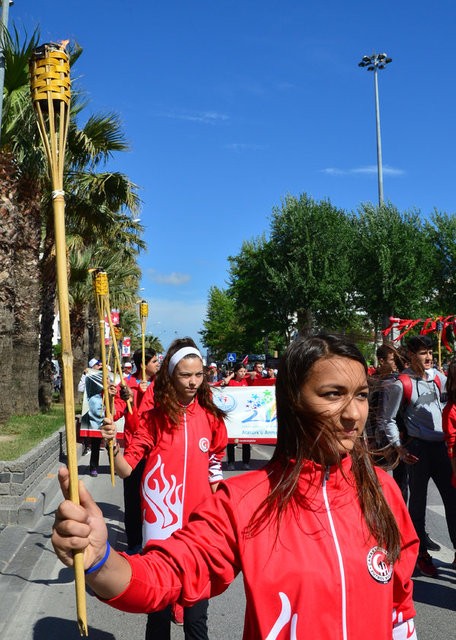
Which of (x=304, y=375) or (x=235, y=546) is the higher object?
(x=304, y=375)

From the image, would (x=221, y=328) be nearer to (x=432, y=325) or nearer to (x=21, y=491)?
(x=432, y=325)

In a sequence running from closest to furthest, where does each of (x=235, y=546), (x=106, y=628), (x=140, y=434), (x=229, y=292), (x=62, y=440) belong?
(x=235, y=546) < (x=140, y=434) < (x=106, y=628) < (x=62, y=440) < (x=229, y=292)

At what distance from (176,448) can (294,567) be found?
90.6 inches

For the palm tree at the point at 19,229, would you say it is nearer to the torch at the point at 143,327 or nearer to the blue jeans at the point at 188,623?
the torch at the point at 143,327

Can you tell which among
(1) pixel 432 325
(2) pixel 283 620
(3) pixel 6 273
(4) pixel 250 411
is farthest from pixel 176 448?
(1) pixel 432 325

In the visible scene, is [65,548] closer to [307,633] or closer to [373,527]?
[307,633]

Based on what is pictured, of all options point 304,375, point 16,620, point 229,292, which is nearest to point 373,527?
point 304,375

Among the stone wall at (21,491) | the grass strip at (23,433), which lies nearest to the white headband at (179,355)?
the stone wall at (21,491)

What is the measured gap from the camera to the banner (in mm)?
12172

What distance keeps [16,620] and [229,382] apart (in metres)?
9.25

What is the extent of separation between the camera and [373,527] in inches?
72.6

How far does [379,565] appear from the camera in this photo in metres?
1.79

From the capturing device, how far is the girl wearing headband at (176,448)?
12.6 feet

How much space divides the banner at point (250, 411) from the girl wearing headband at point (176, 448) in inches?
307
